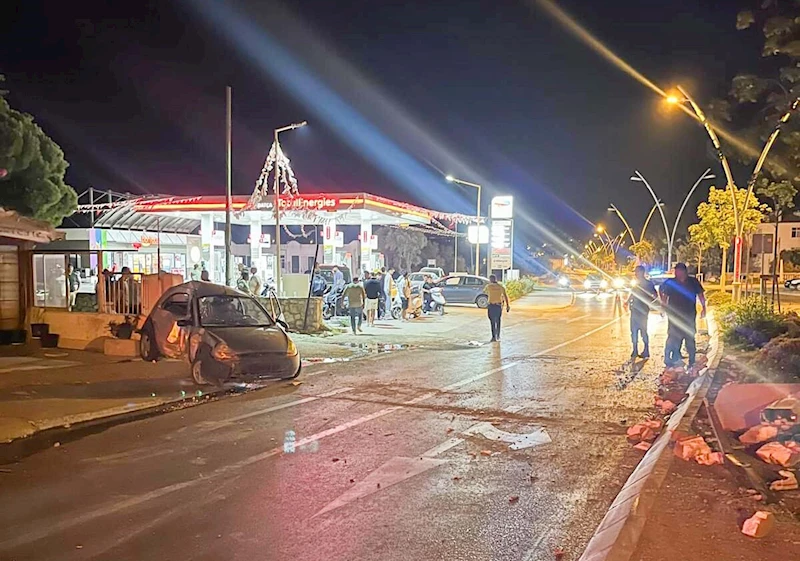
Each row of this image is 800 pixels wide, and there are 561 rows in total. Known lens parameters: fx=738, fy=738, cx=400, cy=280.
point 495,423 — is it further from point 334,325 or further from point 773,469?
point 334,325

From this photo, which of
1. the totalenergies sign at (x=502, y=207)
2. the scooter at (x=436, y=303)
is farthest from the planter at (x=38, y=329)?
the totalenergies sign at (x=502, y=207)

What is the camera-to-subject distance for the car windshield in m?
12.6

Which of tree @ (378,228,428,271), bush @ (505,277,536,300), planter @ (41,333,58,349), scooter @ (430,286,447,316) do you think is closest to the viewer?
planter @ (41,333,58,349)

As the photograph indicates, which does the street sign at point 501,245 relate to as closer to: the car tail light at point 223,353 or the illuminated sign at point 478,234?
the illuminated sign at point 478,234

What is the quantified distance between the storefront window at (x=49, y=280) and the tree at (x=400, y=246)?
51825 mm

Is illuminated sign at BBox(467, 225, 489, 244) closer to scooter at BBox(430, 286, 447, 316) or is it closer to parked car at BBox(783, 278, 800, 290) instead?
scooter at BBox(430, 286, 447, 316)

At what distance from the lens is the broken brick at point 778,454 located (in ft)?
22.1

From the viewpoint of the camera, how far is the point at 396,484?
6.63 meters

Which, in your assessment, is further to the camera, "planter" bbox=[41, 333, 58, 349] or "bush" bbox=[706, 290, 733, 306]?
"bush" bbox=[706, 290, 733, 306]

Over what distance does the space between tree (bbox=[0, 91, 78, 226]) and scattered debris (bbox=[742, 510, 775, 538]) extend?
18.3m

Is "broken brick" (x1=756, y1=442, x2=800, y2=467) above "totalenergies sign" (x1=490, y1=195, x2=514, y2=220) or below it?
below

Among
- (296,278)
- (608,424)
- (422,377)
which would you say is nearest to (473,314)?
(296,278)

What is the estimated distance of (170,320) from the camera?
45.3 feet

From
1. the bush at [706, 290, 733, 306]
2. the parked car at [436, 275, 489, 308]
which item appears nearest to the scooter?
the parked car at [436, 275, 489, 308]
